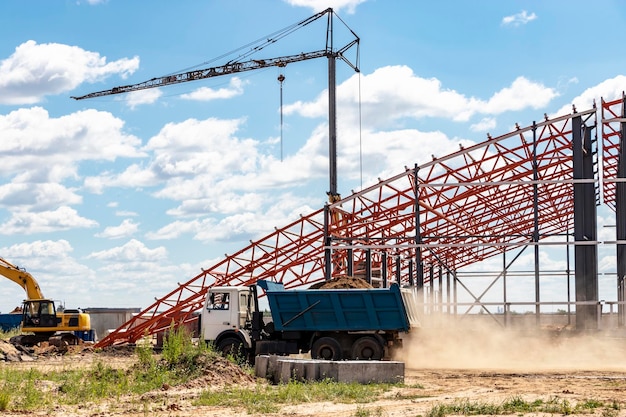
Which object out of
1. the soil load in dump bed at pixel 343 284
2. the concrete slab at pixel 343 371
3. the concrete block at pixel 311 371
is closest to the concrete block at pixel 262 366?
the concrete slab at pixel 343 371

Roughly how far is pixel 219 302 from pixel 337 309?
12.3ft

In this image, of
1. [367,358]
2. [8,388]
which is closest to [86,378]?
[8,388]

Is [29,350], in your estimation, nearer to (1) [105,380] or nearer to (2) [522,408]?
(1) [105,380]

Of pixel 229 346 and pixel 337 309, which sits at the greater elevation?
pixel 337 309

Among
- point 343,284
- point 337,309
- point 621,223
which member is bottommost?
point 337,309

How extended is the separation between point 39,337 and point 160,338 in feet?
19.0

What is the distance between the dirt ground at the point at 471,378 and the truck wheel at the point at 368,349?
1.03m

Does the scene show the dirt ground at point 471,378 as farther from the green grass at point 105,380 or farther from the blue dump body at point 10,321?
the blue dump body at point 10,321

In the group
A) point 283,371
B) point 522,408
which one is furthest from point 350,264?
point 522,408

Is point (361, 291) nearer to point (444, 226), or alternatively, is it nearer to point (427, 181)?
point (427, 181)

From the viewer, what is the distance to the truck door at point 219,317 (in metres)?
27.7

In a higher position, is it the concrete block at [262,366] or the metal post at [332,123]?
the metal post at [332,123]

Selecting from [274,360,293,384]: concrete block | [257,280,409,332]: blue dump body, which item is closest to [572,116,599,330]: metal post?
[257,280,409,332]: blue dump body

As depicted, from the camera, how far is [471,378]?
24.0 m
